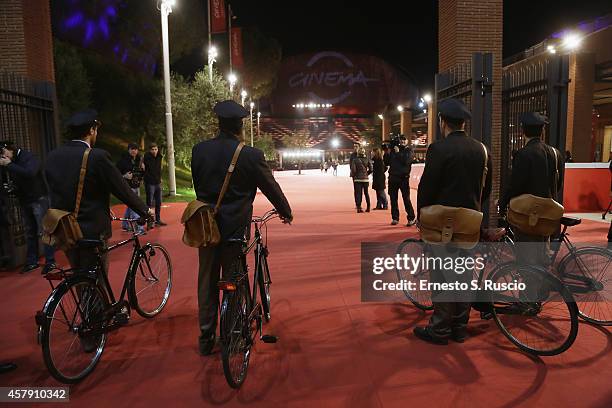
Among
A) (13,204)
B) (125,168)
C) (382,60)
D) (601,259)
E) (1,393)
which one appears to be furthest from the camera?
(382,60)

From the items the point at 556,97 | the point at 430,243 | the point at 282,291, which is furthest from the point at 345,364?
the point at 556,97

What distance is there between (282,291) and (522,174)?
117 inches

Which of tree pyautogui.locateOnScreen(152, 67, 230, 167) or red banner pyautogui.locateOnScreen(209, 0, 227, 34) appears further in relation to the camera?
red banner pyautogui.locateOnScreen(209, 0, 227, 34)

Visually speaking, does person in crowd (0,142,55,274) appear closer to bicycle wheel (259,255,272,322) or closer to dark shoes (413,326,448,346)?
bicycle wheel (259,255,272,322)

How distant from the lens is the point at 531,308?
3898 mm

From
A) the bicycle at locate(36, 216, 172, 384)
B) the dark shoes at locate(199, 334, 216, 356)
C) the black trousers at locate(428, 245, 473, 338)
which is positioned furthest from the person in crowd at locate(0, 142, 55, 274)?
the black trousers at locate(428, 245, 473, 338)

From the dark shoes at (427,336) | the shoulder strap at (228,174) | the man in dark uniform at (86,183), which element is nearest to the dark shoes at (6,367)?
the man in dark uniform at (86,183)

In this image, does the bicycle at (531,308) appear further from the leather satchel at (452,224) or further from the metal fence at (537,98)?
the metal fence at (537,98)

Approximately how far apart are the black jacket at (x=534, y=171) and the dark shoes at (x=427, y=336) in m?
1.57

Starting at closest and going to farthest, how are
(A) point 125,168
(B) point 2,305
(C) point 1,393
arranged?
(C) point 1,393, (B) point 2,305, (A) point 125,168

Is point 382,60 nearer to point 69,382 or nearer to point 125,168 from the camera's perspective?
point 125,168

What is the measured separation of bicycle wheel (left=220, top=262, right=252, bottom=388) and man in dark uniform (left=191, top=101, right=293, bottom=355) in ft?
0.90

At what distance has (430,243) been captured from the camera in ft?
12.7

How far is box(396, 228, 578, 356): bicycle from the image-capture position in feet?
11.8
